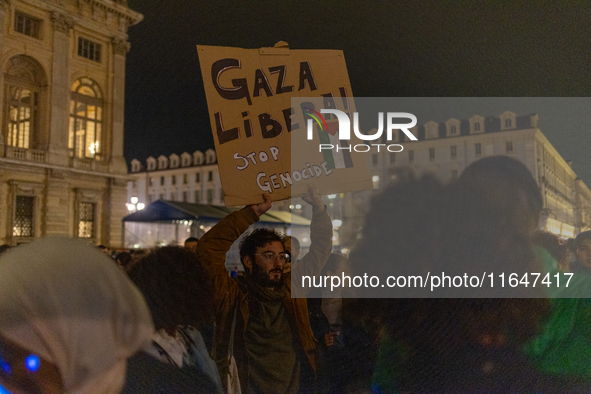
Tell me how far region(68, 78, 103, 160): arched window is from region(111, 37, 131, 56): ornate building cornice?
4.67ft

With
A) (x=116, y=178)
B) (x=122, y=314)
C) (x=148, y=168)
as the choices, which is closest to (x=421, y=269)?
(x=122, y=314)

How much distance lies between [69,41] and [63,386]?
47.8 ft

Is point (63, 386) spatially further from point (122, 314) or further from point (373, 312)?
point (373, 312)

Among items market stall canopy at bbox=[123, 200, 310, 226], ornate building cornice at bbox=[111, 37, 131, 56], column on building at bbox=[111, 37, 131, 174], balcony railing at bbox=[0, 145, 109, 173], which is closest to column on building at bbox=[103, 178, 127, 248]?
column on building at bbox=[111, 37, 131, 174]

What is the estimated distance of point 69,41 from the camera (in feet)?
42.6

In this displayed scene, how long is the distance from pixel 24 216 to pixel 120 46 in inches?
266

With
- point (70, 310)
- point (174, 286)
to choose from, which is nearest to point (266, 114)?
point (174, 286)

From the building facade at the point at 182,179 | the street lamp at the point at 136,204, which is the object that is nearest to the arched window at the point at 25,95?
the street lamp at the point at 136,204

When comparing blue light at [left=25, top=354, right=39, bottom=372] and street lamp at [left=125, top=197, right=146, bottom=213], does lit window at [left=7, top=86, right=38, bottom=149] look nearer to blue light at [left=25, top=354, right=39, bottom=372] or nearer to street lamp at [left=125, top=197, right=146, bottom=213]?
street lamp at [left=125, top=197, right=146, bottom=213]

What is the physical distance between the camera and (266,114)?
2.35 metres

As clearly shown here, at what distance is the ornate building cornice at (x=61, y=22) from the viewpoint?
12391mm

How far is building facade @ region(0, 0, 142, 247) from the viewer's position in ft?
37.6

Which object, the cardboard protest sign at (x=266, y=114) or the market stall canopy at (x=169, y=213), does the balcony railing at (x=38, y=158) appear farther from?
the cardboard protest sign at (x=266, y=114)

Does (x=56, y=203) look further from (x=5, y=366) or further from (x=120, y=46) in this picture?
(x=5, y=366)
